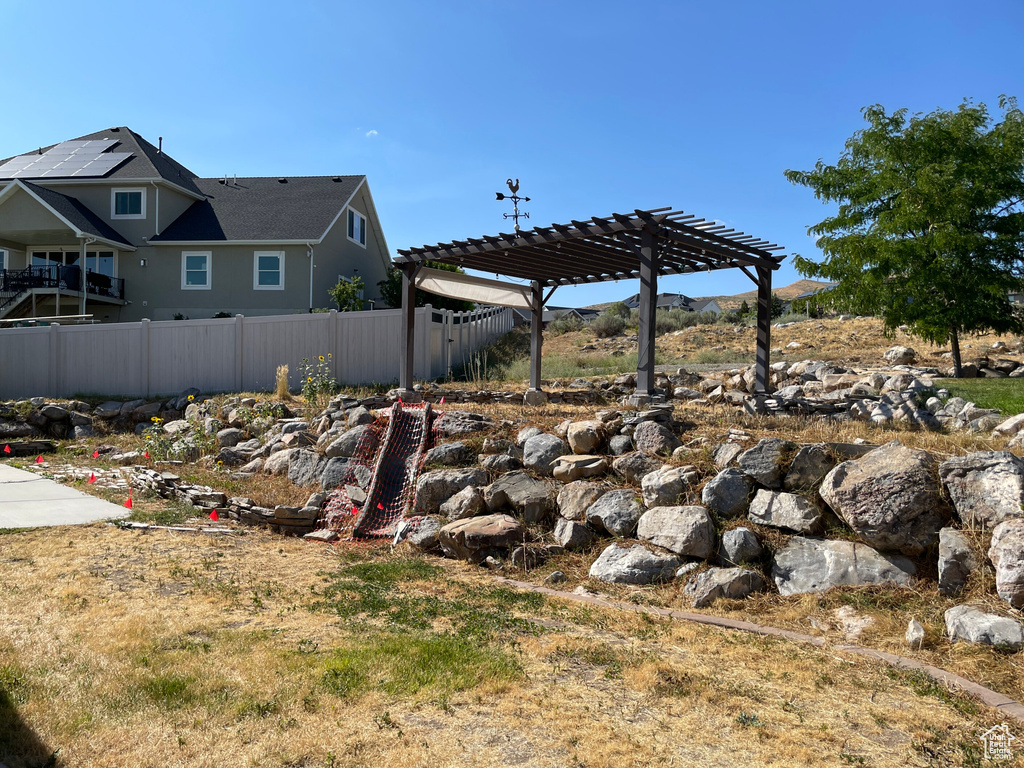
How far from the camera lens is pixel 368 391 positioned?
14.3m

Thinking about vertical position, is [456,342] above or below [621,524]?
above

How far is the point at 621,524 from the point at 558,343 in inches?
747

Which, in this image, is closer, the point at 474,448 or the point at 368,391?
the point at 474,448

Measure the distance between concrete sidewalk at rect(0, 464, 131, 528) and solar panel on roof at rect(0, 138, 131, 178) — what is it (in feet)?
58.0

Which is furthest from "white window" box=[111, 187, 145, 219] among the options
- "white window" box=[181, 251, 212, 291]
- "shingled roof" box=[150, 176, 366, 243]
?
"white window" box=[181, 251, 212, 291]

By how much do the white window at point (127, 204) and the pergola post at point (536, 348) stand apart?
16.4 metres

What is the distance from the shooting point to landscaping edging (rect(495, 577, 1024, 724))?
4.07 m

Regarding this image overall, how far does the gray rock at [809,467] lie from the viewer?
6.53 metres

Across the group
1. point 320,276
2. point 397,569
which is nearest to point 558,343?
point 320,276

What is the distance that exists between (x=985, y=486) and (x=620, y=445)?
345 centimetres

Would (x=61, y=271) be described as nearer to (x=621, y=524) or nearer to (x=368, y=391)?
(x=368, y=391)

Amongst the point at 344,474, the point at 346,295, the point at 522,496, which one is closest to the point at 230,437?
the point at 344,474

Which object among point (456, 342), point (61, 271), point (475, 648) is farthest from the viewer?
point (61, 271)

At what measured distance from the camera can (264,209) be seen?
24844 millimetres
